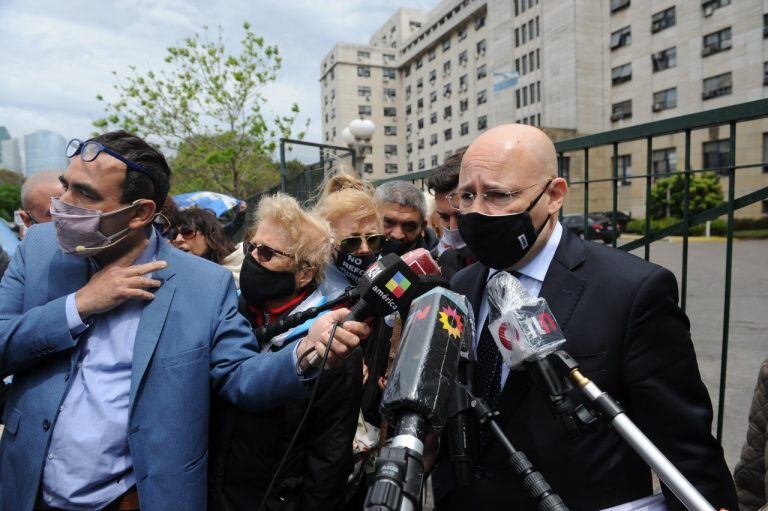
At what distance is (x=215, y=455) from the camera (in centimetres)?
189

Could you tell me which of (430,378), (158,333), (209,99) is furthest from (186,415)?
(209,99)

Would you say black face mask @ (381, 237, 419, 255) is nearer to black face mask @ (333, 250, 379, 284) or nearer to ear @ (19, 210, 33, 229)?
black face mask @ (333, 250, 379, 284)

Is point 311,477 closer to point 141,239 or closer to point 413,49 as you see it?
point 141,239

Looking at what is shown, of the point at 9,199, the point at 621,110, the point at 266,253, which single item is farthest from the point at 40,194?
the point at 9,199

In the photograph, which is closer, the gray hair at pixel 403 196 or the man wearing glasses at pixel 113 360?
the man wearing glasses at pixel 113 360

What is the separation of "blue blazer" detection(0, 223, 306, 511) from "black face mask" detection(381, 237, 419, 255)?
134cm

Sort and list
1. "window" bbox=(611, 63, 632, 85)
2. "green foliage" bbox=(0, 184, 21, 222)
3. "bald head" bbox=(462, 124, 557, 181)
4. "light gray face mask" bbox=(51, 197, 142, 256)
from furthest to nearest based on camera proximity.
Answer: "green foliage" bbox=(0, 184, 21, 222) < "window" bbox=(611, 63, 632, 85) < "light gray face mask" bbox=(51, 197, 142, 256) < "bald head" bbox=(462, 124, 557, 181)

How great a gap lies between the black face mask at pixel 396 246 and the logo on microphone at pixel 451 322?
1876 millimetres

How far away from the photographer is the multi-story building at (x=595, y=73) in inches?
1161

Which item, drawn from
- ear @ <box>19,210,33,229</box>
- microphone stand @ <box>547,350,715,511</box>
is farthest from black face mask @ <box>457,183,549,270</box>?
ear @ <box>19,210,33,229</box>

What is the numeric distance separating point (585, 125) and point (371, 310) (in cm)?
4132

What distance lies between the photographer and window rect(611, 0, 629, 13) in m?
36.2

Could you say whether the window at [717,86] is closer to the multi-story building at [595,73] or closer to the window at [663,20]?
the multi-story building at [595,73]

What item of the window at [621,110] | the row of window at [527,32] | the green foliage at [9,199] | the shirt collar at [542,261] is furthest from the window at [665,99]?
the green foliage at [9,199]
